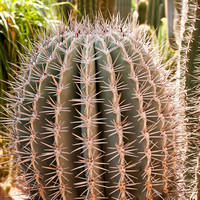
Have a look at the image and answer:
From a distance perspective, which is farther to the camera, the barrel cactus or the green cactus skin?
the green cactus skin

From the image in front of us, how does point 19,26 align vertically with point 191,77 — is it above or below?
above

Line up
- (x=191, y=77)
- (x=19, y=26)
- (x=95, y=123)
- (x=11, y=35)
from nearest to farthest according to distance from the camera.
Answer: (x=95, y=123) → (x=191, y=77) → (x=11, y=35) → (x=19, y=26)

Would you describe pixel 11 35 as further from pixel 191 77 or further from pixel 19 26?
pixel 191 77

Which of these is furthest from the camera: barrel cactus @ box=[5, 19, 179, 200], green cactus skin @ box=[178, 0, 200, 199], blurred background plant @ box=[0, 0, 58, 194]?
blurred background plant @ box=[0, 0, 58, 194]

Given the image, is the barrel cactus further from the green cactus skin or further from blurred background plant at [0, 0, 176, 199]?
blurred background plant at [0, 0, 176, 199]

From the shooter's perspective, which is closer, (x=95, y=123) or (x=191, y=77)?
(x=95, y=123)

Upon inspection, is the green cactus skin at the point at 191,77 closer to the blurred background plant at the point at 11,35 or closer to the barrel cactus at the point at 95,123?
the barrel cactus at the point at 95,123

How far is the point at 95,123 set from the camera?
1040 mm

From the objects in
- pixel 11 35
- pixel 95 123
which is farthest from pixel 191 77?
pixel 11 35

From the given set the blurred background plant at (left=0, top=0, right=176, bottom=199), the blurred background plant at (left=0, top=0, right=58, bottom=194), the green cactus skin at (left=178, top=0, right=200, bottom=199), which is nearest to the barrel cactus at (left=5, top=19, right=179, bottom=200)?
the green cactus skin at (left=178, top=0, right=200, bottom=199)

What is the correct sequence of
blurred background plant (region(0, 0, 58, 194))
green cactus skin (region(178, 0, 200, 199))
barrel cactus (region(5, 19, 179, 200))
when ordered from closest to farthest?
barrel cactus (region(5, 19, 179, 200)), green cactus skin (region(178, 0, 200, 199)), blurred background plant (region(0, 0, 58, 194))

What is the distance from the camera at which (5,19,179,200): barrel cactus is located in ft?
3.39

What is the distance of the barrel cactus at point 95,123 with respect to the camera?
103 centimetres

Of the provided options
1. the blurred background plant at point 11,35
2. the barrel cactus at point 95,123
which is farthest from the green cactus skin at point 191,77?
the blurred background plant at point 11,35
